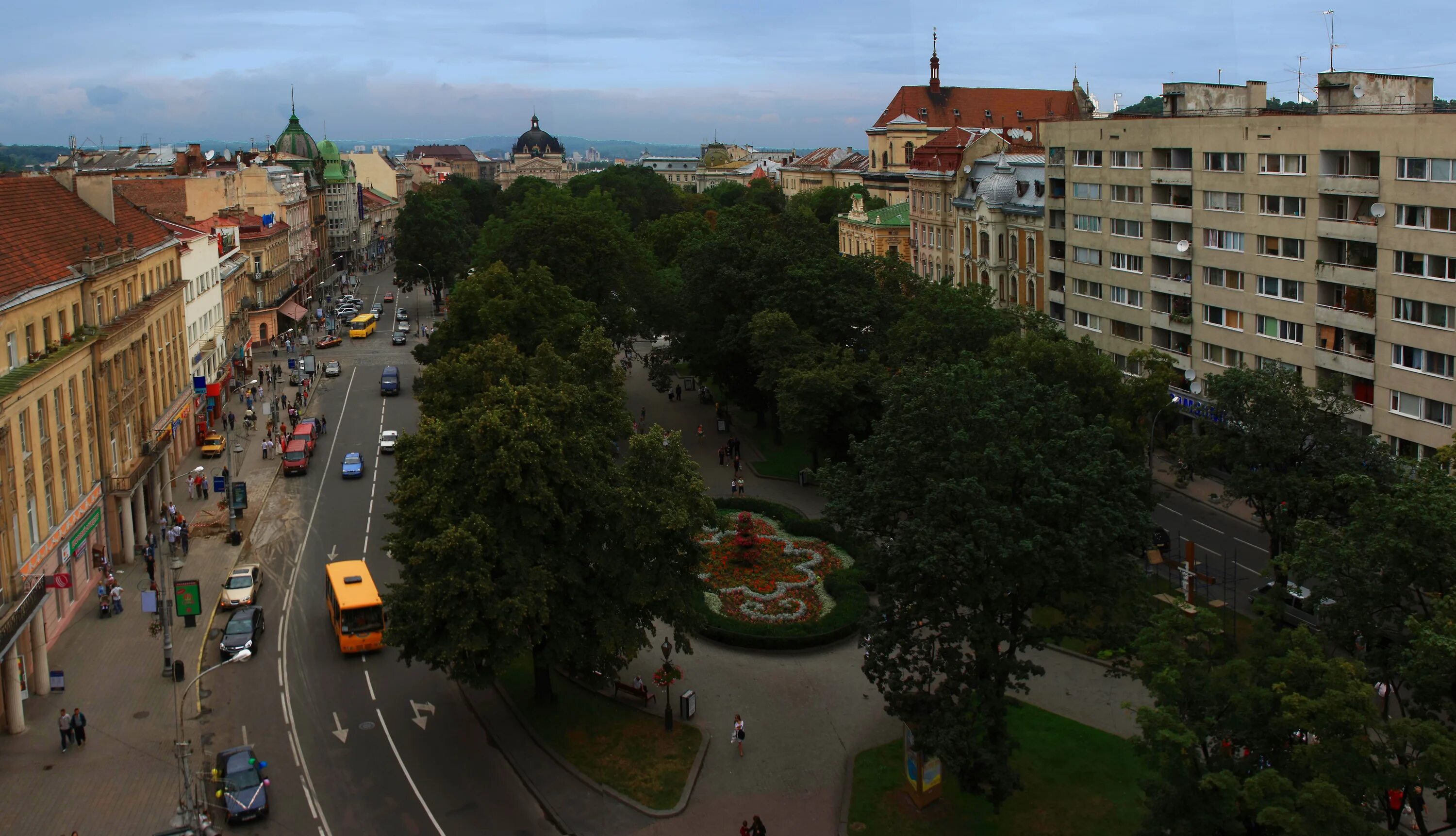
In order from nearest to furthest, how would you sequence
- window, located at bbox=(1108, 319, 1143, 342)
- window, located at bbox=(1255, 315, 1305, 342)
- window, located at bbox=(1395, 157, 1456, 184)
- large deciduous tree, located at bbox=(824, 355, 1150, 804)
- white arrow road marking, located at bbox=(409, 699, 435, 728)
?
large deciduous tree, located at bbox=(824, 355, 1150, 804) → white arrow road marking, located at bbox=(409, 699, 435, 728) → window, located at bbox=(1395, 157, 1456, 184) → window, located at bbox=(1255, 315, 1305, 342) → window, located at bbox=(1108, 319, 1143, 342)

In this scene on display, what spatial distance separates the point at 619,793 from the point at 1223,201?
4421 centimetres

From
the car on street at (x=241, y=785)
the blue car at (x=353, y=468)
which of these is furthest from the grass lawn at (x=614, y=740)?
the blue car at (x=353, y=468)

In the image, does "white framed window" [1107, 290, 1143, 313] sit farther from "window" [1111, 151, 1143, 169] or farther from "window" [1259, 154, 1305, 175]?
"window" [1259, 154, 1305, 175]

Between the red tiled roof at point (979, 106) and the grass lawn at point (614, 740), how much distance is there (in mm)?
123220

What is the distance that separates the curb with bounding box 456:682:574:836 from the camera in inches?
1330

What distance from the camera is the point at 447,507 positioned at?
36.1 metres

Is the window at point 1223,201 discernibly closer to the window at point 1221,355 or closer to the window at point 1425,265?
the window at point 1221,355

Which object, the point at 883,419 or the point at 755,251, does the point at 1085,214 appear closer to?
the point at 755,251

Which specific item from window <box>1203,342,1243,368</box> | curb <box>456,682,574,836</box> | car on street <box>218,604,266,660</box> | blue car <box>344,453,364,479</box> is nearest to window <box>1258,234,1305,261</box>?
window <box>1203,342,1243,368</box>

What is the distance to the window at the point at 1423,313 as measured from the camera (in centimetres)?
4938

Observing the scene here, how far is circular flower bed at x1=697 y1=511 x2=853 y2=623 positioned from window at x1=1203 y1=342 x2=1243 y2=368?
922 inches

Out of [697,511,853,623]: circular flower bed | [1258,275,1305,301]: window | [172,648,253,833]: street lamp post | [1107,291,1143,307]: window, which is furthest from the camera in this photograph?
[1107,291,1143,307]: window

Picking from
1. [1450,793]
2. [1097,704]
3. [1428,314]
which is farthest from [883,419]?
[1428,314]

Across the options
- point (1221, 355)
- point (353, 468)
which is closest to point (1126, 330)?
point (1221, 355)
